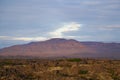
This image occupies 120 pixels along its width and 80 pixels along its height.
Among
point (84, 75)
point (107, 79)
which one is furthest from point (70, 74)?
point (107, 79)

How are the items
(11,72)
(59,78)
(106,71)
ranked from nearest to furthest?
(59,78), (11,72), (106,71)

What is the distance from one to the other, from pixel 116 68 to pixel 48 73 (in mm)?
15632

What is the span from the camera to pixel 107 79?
5894 centimetres

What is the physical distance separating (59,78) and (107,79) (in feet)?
29.7

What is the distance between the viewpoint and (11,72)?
60.1 m

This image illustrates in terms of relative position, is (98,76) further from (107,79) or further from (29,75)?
(29,75)

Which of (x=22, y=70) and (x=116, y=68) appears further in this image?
(x=116, y=68)

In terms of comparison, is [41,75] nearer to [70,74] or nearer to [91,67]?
[70,74]

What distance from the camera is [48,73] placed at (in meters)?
60.4

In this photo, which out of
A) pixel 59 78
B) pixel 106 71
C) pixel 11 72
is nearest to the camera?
pixel 59 78

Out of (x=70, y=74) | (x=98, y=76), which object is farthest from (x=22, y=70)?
(x=98, y=76)

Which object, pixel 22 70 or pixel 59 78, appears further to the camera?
pixel 22 70

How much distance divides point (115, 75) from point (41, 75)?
14.4 meters

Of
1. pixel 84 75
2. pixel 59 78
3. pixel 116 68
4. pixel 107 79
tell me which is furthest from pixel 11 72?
pixel 116 68
